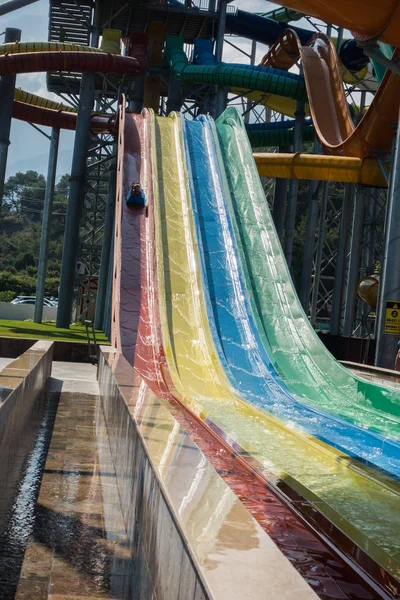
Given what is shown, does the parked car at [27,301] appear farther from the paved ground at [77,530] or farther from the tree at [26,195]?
the tree at [26,195]

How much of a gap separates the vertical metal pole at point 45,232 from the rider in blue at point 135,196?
7785mm

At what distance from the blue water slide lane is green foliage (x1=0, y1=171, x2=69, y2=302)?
29.3 meters

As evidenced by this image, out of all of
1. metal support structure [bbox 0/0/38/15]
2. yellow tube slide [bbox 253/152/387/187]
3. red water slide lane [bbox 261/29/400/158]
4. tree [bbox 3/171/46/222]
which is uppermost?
tree [bbox 3/171/46/222]

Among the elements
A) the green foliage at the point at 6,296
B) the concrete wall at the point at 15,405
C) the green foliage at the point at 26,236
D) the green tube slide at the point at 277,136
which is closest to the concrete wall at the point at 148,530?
the concrete wall at the point at 15,405

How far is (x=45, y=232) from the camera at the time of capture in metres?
22.1

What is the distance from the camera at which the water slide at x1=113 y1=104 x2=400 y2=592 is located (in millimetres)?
5367

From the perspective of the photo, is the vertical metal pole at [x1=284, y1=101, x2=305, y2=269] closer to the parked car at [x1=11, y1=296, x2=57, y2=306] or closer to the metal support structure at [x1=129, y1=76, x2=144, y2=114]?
the metal support structure at [x1=129, y1=76, x2=144, y2=114]

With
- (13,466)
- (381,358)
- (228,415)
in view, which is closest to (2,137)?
(381,358)

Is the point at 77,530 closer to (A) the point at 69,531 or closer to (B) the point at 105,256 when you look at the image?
(A) the point at 69,531

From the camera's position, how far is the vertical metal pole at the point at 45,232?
2145 centimetres

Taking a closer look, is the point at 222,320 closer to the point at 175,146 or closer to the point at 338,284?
the point at 175,146

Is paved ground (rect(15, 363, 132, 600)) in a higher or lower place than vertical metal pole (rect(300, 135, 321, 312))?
lower

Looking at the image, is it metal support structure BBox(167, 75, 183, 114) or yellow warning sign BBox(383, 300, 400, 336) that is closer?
yellow warning sign BBox(383, 300, 400, 336)

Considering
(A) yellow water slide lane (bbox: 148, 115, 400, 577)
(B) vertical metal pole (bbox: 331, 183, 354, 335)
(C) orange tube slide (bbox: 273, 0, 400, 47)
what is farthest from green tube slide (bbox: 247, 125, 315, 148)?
(C) orange tube slide (bbox: 273, 0, 400, 47)
